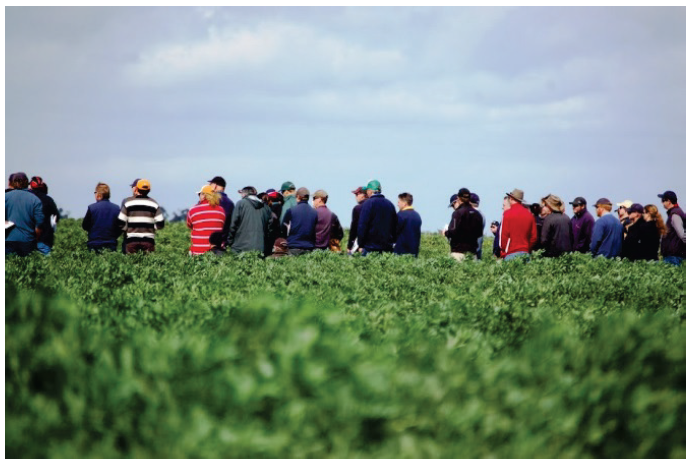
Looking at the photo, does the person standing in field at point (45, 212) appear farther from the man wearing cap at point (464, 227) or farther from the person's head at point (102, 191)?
the man wearing cap at point (464, 227)

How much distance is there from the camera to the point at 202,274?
11.2 m

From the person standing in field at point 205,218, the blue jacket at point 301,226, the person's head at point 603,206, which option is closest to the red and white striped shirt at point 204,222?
the person standing in field at point 205,218

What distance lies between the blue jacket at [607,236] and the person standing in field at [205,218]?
7679 millimetres

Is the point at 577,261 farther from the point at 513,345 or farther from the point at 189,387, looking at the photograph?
the point at 189,387

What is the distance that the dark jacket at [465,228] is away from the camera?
1589 cm

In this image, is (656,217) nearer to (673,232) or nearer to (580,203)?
(673,232)

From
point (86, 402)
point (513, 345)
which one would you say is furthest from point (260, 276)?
point (86, 402)

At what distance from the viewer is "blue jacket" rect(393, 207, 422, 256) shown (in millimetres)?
17141

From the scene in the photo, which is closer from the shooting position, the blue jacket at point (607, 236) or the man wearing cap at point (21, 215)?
the man wearing cap at point (21, 215)

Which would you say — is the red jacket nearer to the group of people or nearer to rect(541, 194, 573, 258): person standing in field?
the group of people

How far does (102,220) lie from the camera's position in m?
15.5

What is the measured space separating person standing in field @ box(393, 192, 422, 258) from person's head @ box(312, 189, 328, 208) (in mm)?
1615

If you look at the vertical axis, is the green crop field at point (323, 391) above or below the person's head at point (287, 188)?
below

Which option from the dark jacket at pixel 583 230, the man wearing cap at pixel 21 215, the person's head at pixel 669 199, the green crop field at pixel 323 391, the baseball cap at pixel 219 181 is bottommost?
the green crop field at pixel 323 391
